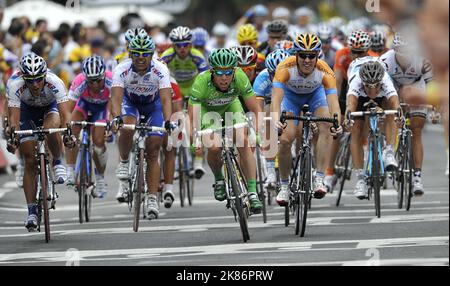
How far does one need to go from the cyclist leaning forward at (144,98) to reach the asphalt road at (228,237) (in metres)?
0.62

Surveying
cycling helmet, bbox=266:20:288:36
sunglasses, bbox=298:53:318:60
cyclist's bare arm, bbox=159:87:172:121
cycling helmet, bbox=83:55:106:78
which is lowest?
cyclist's bare arm, bbox=159:87:172:121

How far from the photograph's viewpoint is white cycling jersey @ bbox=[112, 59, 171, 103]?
1588cm

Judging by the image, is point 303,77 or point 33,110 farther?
point 303,77

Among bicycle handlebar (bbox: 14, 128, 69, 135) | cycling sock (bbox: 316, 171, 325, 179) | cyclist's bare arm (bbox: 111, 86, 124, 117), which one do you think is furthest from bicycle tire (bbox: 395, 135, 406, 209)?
bicycle handlebar (bbox: 14, 128, 69, 135)

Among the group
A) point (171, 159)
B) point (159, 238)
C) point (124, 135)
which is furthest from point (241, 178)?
point (171, 159)

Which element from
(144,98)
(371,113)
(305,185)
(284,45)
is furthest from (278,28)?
(305,185)

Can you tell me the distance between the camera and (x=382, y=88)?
1684 centimetres

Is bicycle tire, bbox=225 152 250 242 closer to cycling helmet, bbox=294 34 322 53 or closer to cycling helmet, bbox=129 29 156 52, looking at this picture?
cycling helmet, bbox=294 34 322 53

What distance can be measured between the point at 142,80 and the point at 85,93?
Result: 5.74 ft

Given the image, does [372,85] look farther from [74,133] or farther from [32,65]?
[32,65]

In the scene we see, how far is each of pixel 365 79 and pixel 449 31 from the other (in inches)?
359

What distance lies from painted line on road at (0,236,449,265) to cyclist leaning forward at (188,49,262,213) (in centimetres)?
84

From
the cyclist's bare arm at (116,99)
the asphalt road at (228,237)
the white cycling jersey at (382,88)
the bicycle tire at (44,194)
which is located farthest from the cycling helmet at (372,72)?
the bicycle tire at (44,194)
